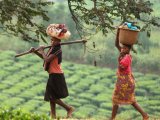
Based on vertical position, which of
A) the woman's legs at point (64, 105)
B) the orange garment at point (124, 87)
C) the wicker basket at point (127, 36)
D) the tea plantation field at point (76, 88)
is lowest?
the tea plantation field at point (76, 88)

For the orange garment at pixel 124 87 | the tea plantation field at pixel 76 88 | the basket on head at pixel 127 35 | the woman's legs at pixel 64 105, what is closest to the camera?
the basket on head at pixel 127 35

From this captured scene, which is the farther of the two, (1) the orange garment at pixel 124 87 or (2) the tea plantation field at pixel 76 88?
(2) the tea plantation field at pixel 76 88

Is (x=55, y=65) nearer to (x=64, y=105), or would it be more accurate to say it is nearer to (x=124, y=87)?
(x=64, y=105)

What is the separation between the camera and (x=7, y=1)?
8828 millimetres

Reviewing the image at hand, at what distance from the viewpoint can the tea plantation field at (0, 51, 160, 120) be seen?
3253 centimetres

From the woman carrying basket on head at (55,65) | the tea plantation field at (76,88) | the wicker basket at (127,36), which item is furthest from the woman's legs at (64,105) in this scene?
the tea plantation field at (76,88)

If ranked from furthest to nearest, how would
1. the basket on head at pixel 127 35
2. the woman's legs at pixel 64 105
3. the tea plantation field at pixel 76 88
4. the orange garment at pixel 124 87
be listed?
the tea plantation field at pixel 76 88, the woman's legs at pixel 64 105, the orange garment at pixel 124 87, the basket on head at pixel 127 35

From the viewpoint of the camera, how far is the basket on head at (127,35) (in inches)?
301

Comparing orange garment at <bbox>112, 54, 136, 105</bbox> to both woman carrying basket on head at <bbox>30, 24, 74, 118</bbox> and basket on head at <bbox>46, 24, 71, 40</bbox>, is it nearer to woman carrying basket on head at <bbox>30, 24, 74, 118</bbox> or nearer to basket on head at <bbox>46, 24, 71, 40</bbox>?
woman carrying basket on head at <bbox>30, 24, 74, 118</bbox>

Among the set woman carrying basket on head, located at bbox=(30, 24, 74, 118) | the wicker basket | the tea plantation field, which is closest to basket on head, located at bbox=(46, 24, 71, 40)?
woman carrying basket on head, located at bbox=(30, 24, 74, 118)

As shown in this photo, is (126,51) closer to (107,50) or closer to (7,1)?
(7,1)

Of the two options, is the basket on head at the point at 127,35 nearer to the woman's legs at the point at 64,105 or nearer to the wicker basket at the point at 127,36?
the wicker basket at the point at 127,36

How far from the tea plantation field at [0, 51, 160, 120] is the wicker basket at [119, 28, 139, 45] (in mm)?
21898

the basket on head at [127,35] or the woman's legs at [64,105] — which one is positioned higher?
the basket on head at [127,35]
